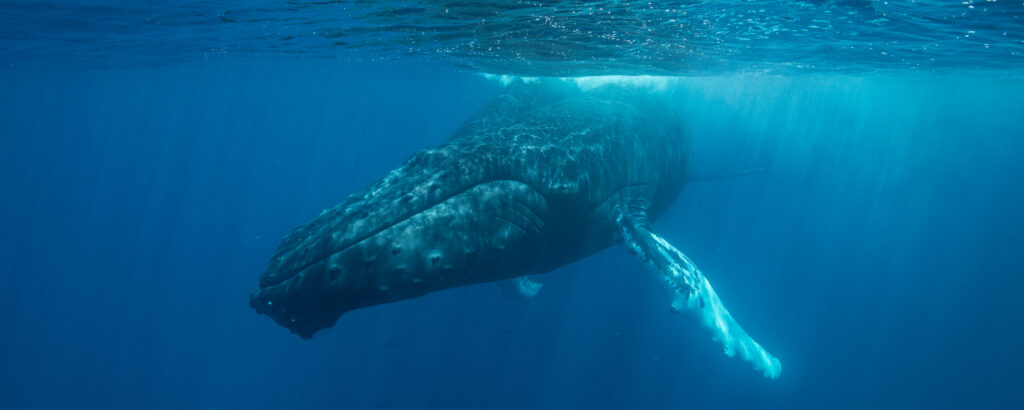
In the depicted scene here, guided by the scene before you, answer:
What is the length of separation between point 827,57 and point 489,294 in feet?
60.1

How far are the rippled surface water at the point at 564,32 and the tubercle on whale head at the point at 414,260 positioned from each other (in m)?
8.43

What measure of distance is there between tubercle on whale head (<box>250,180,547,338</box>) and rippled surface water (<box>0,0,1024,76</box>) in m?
8.43

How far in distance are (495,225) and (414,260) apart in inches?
46.1

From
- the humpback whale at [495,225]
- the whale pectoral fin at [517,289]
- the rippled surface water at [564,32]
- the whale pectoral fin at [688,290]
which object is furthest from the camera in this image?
the whale pectoral fin at [517,289]

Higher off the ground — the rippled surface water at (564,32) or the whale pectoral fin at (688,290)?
the rippled surface water at (564,32)

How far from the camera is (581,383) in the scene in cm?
2267

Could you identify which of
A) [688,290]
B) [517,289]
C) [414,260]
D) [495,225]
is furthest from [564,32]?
[414,260]

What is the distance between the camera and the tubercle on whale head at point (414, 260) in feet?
14.0

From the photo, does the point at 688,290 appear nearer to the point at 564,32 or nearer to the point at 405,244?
the point at 405,244

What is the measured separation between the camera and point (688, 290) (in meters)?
6.76

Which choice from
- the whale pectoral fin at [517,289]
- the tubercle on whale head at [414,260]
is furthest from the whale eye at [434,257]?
the whale pectoral fin at [517,289]

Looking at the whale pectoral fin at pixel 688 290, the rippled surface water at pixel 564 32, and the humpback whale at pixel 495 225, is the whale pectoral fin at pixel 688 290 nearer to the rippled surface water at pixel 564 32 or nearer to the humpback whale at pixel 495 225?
the humpback whale at pixel 495 225

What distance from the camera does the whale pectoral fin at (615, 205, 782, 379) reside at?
22.2ft

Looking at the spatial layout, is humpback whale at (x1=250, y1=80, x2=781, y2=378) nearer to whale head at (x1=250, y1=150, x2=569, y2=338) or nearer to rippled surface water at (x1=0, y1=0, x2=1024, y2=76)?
whale head at (x1=250, y1=150, x2=569, y2=338)
